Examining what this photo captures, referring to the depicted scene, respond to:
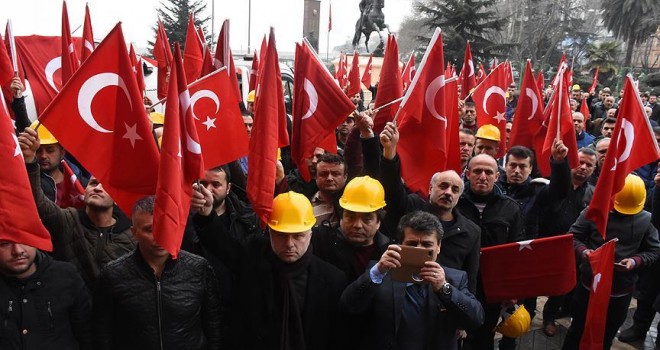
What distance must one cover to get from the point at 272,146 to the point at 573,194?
10.7ft

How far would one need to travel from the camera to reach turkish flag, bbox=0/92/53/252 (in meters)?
2.59

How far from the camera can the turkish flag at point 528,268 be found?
3719mm

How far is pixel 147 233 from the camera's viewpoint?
2785 mm

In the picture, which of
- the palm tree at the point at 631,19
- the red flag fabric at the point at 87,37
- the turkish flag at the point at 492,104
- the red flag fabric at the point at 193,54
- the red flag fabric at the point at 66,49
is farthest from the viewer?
the palm tree at the point at 631,19

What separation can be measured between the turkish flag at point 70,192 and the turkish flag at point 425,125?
239 cm

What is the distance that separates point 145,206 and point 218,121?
44.0 inches

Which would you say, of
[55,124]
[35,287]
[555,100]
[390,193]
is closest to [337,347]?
[390,193]

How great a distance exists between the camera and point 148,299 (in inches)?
106

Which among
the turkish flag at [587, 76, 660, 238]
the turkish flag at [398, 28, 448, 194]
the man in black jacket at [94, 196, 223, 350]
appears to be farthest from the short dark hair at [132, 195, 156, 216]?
the turkish flag at [587, 76, 660, 238]

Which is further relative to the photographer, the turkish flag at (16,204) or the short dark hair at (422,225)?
the short dark hair at (422,225)

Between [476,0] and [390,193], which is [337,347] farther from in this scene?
[476,0]

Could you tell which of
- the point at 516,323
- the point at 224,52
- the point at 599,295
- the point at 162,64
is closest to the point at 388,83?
the point at 224,52

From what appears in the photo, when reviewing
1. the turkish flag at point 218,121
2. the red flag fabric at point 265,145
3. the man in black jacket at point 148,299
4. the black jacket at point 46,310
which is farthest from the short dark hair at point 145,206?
the turkish flag at point 218,121

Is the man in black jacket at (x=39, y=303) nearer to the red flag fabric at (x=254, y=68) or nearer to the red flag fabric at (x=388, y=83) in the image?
the red flag fabric at (x=388, y=83)
